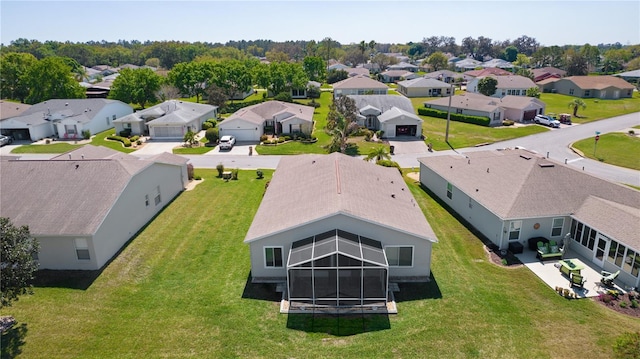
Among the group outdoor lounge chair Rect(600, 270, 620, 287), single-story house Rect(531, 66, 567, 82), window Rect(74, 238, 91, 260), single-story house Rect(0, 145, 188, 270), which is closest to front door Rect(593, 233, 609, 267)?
outdoor lounge chair Rect(600, 270, 620, 287)

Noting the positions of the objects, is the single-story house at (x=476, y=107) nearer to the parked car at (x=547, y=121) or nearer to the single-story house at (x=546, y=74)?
the parked car at (x=547, y=121)

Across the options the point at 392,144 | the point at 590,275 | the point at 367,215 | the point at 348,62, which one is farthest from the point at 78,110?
the point at 348,62

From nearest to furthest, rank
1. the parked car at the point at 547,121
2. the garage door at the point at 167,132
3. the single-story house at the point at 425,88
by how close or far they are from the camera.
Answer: the garage door at the point at 167,132 → the parked car at the point at 547,121 → the single-story house at the point at 425,88

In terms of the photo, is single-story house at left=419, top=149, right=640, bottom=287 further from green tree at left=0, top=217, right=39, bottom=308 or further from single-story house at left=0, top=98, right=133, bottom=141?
single-story house at left=0, top=98, right=133, bottom=141

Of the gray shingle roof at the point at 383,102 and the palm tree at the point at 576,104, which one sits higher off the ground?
the gray shingle roof at the point at 383,102

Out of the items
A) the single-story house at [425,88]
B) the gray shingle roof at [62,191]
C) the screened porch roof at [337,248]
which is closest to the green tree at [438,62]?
the single-story house at [425,88]

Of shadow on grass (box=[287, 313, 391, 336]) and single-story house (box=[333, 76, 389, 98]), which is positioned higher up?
single-story house (box=[333, 76, 389, 98])
